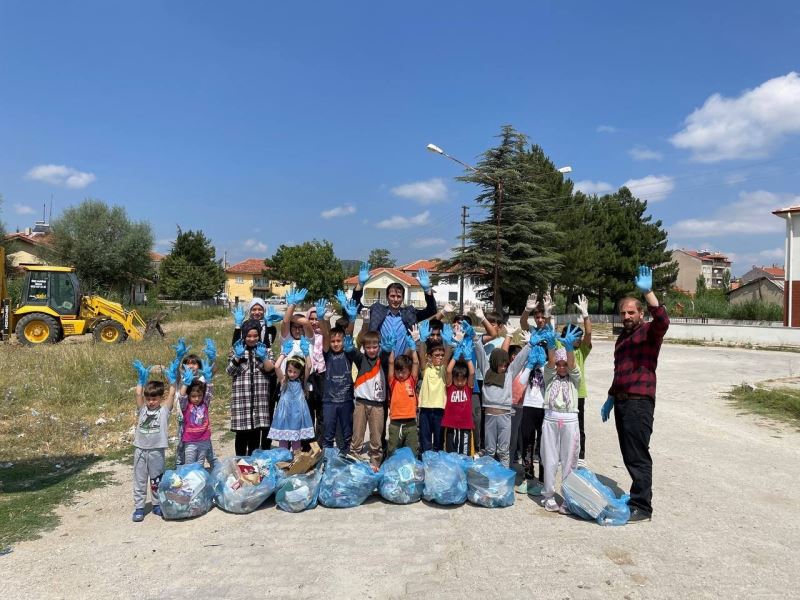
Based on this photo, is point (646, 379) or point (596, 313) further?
point (596, 313)

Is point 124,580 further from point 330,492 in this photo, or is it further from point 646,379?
point 646,379

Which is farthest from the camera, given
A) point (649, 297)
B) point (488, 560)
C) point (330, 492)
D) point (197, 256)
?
point (197, 256)

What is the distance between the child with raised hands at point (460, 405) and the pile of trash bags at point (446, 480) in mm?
502

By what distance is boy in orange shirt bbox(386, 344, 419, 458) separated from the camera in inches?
210

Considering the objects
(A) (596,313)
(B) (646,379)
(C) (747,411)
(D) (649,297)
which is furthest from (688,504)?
(A) (596,313)

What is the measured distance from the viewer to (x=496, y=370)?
529 centimetres

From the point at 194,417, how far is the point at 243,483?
2.63 ft

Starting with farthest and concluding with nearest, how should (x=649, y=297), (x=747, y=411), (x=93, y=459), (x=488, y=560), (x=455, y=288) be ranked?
(x=455, y=288), (x=747, y=411), (x=93, y=459), (x=649, y=297), (x=488, y=560)

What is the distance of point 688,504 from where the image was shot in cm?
479

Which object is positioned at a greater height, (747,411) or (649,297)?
(649,297)

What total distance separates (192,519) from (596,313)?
137 ft

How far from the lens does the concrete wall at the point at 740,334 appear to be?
2333 cm

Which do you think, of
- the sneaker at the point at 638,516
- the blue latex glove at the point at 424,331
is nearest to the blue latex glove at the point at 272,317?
the blue latex glove at the point at 424,331

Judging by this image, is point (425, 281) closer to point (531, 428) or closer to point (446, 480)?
point (531, 428)
